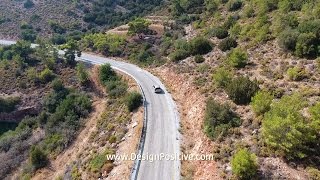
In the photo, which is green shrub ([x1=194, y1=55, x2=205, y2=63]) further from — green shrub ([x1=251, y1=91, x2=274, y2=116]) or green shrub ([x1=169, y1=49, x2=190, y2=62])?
green shrub ([x1=251, y1=91, x2=274, y2=116])

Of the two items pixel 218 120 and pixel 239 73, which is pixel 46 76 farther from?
pixel 218 120

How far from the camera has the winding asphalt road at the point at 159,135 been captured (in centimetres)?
3238

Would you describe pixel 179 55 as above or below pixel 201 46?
below

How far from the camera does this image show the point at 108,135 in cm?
4425

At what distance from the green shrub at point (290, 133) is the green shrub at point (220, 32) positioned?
3563 centimetres

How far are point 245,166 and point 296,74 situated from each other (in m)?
17.4

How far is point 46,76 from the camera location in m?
71.2

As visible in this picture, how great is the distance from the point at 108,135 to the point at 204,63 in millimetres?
21867

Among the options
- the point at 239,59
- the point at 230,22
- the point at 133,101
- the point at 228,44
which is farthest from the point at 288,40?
the point at 133,101

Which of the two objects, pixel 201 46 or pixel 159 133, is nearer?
pixel 159 133

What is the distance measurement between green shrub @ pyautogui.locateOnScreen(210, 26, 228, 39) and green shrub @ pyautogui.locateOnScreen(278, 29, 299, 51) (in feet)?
54.3

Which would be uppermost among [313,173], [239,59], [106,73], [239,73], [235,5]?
[235,5]

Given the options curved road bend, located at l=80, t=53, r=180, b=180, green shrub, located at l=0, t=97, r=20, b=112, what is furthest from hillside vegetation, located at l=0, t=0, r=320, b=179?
green shrub, located at l=0, t=97, r=20, b=112

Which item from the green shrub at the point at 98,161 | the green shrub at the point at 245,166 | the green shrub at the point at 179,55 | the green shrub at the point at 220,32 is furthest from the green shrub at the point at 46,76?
the green shrub at the point at 245,166
